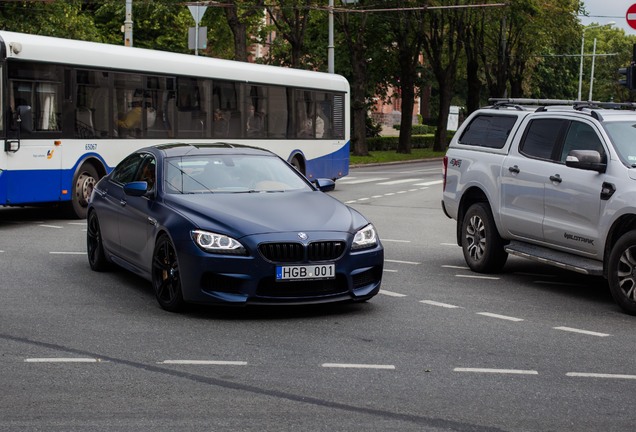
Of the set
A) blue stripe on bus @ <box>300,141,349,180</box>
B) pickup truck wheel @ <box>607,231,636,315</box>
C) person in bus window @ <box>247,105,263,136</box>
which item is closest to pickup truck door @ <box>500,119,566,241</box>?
pickup truck wheel @ <box>607,231,636,315</box>

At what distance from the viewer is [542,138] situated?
12102 millimetres

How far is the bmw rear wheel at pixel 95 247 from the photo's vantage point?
12.3 meters

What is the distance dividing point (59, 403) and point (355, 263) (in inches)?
146

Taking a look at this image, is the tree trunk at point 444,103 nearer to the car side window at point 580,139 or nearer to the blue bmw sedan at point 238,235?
the car side window at point 580,139

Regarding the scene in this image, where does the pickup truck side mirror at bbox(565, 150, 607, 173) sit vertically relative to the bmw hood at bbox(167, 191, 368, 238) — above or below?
above

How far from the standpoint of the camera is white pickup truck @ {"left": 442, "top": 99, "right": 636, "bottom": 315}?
34.8 ft

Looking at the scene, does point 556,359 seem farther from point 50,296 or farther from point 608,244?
point 50,296

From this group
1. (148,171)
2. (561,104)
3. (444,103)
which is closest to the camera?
(148,171)

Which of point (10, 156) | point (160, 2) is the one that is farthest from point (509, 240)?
point (160, 2)

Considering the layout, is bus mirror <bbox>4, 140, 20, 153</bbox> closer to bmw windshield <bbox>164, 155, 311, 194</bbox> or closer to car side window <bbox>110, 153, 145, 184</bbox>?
car side window <bbox>110, 153, 145, 184</bbox>

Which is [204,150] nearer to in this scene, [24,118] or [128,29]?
[24,118]

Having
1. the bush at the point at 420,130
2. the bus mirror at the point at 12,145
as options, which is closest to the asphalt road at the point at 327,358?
the bus mirror at the point at 12,145

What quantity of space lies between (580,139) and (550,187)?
530 millimetres

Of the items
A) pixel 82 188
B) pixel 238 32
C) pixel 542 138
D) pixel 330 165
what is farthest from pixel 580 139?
pixel 238 32
